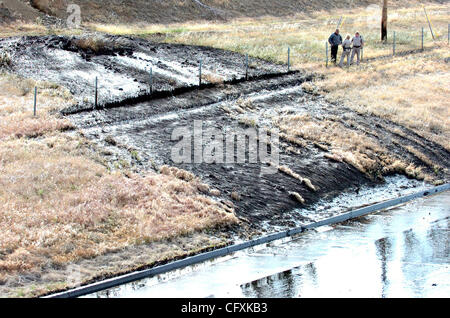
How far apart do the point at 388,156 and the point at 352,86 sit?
8314 mm

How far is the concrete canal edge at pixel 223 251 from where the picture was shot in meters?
13.0

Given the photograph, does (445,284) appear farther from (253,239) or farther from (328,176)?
(328,176)

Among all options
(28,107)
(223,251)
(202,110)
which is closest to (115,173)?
(223,251)

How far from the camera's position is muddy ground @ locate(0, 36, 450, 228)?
776 inches

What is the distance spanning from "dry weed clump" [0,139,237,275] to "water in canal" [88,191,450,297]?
1698 mm

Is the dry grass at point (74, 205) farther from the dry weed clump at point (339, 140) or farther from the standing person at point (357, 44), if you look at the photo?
the standing person at point (357, 44)

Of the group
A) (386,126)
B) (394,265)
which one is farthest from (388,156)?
(394,265)

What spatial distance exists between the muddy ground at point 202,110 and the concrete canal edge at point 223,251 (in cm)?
79

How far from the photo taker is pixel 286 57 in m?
35.3

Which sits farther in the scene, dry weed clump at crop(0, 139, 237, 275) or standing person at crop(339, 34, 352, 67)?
standing person at crop(339, 34, 352, 67)

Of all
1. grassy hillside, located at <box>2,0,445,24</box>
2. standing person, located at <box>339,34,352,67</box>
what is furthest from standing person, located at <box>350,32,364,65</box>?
grassy hillside, located at <box>2,0,445,24</box>

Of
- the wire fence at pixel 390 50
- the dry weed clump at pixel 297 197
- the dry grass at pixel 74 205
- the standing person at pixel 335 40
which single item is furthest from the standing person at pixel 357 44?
the dry grass at pixel 74 205

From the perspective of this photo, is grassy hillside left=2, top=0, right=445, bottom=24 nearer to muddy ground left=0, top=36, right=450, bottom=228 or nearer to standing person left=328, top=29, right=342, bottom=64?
muddy ground left=0, top=36, right=450, bottom=228

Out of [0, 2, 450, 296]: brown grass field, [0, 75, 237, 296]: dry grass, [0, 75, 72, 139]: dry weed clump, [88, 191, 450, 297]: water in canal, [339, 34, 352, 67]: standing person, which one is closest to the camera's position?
[88, 191, 450, 297]: water in canal
